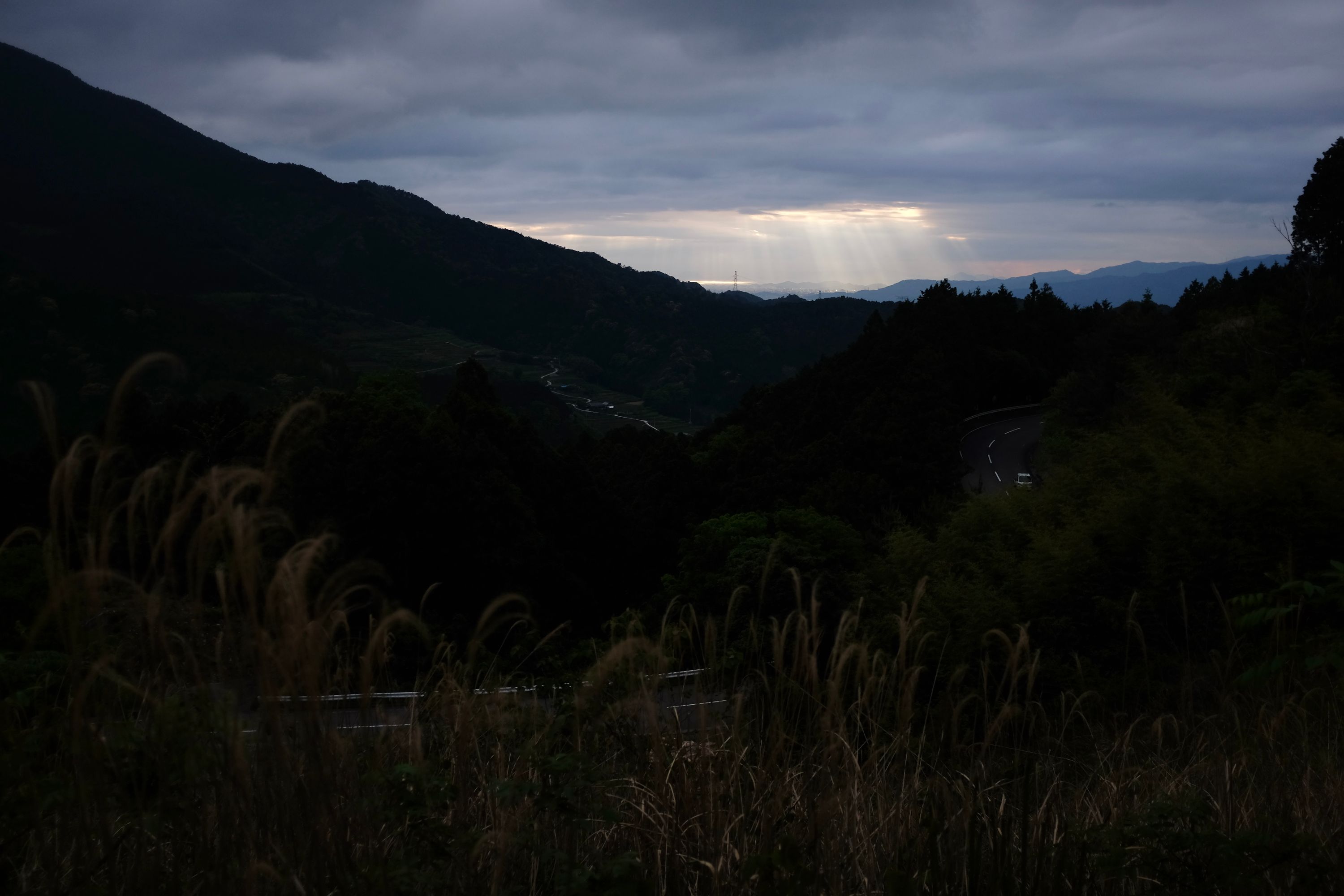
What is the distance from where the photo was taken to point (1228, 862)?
1991mm

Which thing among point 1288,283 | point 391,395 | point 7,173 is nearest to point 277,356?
point 391,395

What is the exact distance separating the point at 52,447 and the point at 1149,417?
18997 millimetres

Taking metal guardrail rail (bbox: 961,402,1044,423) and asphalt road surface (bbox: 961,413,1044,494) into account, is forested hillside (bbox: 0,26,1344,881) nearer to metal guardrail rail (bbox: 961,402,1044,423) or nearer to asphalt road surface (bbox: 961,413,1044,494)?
asphalt road surface (bbox: 961,413,1044,494)

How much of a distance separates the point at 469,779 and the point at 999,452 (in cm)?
3466

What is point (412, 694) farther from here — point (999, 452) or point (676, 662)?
point (999, 452)

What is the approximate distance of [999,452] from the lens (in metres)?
34.9

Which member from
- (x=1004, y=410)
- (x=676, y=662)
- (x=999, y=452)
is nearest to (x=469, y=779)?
(x=676, y=662)

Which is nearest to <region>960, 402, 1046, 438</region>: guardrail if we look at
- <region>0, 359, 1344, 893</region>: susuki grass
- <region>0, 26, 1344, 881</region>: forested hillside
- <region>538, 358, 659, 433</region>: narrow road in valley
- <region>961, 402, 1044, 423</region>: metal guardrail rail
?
<region>961, 402, 1044, 423</region>: metal guardrail rail

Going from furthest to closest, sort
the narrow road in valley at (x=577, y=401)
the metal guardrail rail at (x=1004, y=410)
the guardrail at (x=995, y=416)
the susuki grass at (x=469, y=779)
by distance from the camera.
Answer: the narrow road in valley at (x=577, y=401)
the metal guardrail rail at (x=1004, y=410)
the guardrail at (x=995, y=416)
the susuki grass at (x=469, y=779)

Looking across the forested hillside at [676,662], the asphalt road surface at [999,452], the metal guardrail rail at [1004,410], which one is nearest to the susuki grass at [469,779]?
the forested hillside at [676,662]

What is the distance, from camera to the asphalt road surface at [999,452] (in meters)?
29.2

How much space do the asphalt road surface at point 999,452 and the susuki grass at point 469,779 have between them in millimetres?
20709

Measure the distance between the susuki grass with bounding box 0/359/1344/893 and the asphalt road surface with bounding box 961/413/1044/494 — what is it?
20709 mm

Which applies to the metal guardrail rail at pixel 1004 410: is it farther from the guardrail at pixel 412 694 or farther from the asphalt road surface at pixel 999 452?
the guardrail at pixel 412 694
